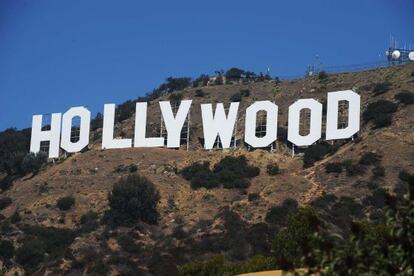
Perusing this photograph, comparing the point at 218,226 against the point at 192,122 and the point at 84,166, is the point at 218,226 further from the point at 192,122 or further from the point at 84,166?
the point at 192,122

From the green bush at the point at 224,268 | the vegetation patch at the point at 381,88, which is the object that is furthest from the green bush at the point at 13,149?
the green bush at the point at 224,268

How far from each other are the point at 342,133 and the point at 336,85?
67.8 ft

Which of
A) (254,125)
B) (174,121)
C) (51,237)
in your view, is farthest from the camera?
(174,121)

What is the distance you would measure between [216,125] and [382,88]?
18229 mm

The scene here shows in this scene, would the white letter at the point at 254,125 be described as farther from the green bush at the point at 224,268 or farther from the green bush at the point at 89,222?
the green bush at the point at 224,268

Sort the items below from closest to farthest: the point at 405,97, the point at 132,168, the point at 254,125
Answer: the point at 254,125
the point at 132,168
the point at 405,97

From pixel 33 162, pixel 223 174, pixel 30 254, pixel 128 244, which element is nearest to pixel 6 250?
pixel 30 254

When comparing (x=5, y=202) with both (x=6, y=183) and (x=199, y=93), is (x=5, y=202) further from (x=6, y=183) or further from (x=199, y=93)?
(x=199, y=93)

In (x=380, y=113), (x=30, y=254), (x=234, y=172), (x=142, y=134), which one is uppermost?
(x=380, y=113)

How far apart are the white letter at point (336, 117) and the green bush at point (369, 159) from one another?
6.75 ft

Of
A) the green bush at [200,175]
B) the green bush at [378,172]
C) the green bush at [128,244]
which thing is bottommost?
the green bush at [128,244]

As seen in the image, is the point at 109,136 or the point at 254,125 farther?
the point at 109,136

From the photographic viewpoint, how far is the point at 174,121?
Result: 7181 centimetres

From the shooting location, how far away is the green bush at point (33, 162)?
80.9m
